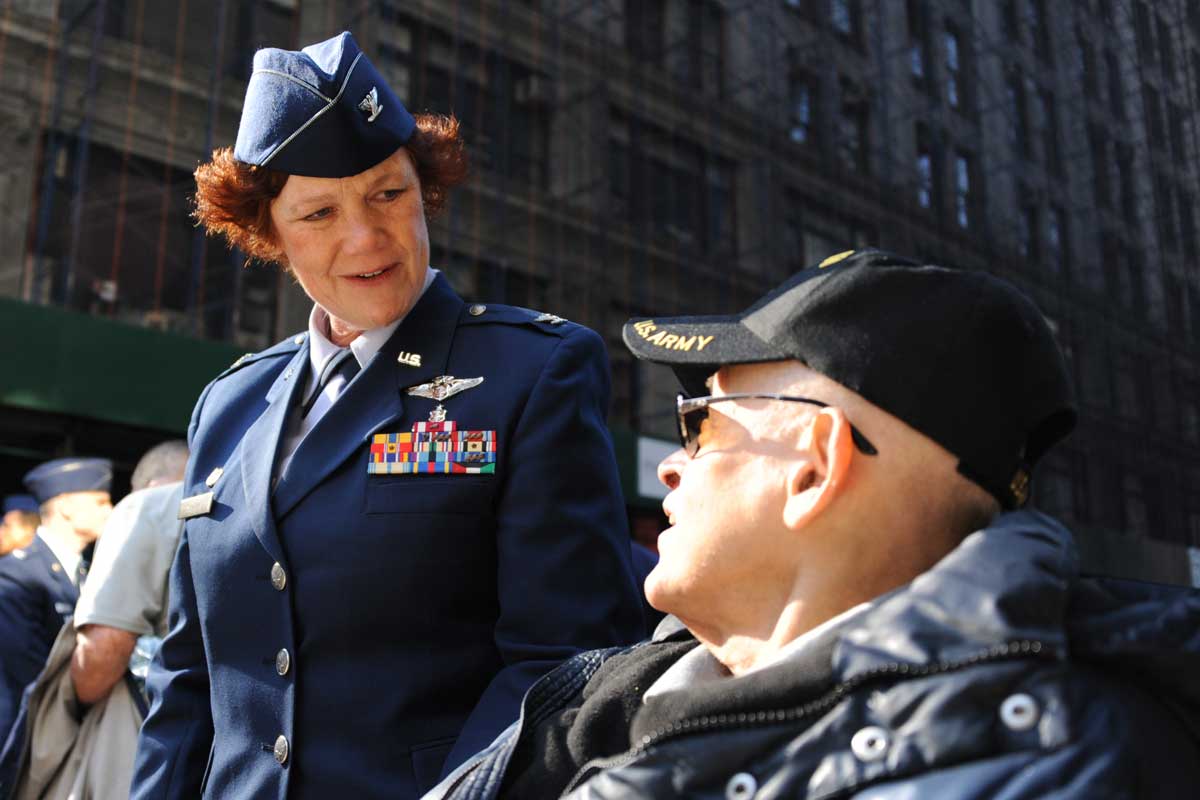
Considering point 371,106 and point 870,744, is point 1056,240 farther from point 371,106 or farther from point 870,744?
point 870,744

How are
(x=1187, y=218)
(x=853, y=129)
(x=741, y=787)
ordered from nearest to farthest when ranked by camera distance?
(x=741, y=787)
(x=853, y=129)
(x=1187, y=218)

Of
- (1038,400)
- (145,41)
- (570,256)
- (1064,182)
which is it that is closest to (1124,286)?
(1064,182)

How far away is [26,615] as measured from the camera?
5.15 metres

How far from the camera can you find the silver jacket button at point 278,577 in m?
2.38

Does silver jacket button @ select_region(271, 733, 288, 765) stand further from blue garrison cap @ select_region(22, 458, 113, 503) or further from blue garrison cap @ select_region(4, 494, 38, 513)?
blue garrison cap @ select_region(4, 494, 38, 513)

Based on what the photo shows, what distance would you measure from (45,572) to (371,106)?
3.46 m

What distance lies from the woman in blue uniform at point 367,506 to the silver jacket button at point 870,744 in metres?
0.87

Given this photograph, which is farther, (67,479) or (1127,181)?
(1127,181)

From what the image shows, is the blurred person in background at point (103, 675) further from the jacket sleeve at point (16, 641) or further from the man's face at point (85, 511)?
the man's face at point (85, 511)

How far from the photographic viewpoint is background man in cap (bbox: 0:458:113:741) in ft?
16.5

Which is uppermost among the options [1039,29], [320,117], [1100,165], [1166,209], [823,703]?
[1039,29]

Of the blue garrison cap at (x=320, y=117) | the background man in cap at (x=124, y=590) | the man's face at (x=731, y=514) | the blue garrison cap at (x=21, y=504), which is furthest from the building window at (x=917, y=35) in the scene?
the man's face at (x=731, y=514)

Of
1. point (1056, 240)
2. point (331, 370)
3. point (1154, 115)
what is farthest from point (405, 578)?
point (1154, 115)

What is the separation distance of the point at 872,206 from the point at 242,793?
25276mm
